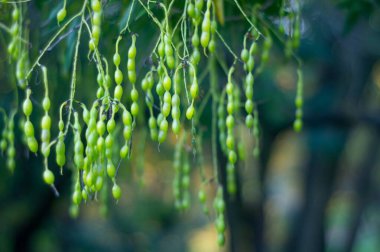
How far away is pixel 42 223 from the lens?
5223 mm

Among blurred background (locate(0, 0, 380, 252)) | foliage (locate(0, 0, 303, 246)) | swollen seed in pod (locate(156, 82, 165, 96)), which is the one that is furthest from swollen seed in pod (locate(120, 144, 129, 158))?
blurred background (locate(0, 0, 380, 252))

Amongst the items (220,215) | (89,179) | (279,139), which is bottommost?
(279,139)

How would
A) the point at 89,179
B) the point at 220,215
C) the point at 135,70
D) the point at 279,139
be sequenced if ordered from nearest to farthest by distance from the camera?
the point at 89,179
the point at 135,70
the point at 220,215
the point at 279,139

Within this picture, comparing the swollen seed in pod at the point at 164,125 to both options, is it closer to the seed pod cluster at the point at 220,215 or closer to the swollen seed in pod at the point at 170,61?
the swollen seed in pod at the point at 170,61

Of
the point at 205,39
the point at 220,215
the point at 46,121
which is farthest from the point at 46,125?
the point at 220,215

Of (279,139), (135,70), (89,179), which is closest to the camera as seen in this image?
(89,179)

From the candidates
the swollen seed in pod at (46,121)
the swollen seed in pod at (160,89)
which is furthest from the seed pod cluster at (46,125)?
the swollen seed in pod at (160,89)

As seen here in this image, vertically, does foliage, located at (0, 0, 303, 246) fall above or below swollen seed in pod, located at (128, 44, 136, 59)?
below

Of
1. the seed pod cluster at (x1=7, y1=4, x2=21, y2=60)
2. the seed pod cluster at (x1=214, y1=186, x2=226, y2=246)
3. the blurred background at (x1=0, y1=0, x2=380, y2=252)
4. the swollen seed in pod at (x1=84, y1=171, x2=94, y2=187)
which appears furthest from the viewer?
the blurred background at (x1=0, y1=0, x2=380, y2=252)

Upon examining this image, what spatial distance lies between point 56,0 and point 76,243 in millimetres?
5048

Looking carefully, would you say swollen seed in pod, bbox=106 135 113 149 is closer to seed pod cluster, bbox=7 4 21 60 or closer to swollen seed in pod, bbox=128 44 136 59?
swollen seed in pod, bbox=128 44 136 59

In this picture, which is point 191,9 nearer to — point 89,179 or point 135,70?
point 135,70

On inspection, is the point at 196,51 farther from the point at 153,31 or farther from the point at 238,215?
the point at 238,215

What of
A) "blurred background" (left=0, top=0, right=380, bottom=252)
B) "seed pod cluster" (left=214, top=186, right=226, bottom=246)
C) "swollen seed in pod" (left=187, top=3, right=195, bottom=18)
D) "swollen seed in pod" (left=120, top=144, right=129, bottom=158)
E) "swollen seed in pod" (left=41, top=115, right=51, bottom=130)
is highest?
"swollen seed in pod" (left=187, top=3, right=195, bottom=18)
